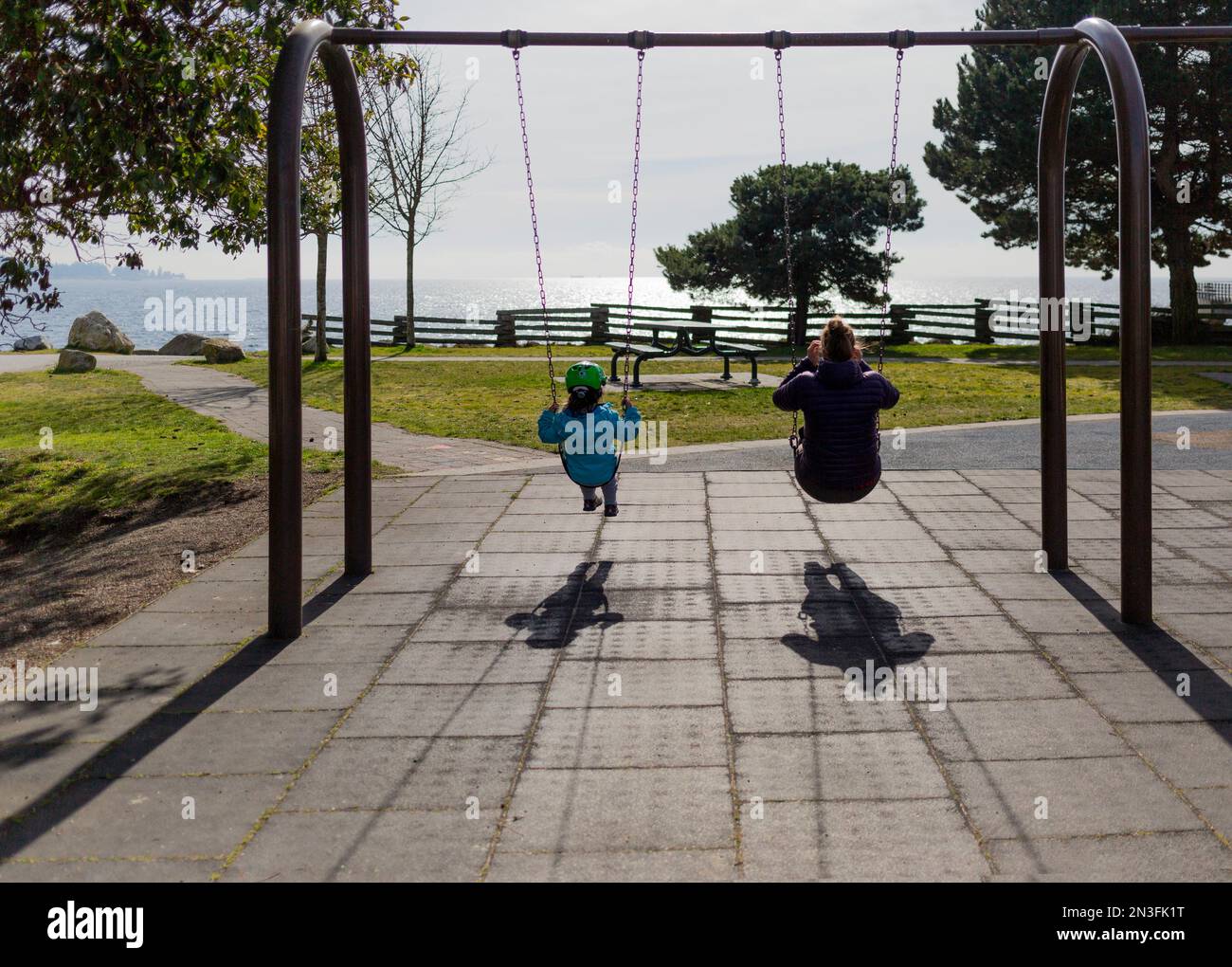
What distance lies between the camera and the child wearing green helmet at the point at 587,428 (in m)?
8.01

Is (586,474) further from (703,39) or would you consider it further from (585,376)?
(703,39)

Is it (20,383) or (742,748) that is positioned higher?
(20,383)

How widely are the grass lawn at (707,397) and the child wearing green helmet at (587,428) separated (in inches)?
225

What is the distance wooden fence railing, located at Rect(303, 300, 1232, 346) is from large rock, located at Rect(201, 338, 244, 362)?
16.7 feet

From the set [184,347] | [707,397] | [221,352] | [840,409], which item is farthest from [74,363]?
[840,409]

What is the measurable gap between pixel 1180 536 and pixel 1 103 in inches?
332

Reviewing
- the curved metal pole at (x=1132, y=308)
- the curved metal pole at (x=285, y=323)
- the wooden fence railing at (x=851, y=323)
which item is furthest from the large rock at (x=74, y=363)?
the curved metal pole at (x=1132, y=308)

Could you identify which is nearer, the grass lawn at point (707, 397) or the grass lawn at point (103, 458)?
the grass lawn at point (103, 458)

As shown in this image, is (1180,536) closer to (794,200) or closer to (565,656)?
(565,656)

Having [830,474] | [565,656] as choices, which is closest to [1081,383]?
[830,474]

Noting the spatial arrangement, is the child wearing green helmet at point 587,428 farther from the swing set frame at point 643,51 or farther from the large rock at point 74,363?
the large rock at point 74,363

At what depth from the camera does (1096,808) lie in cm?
435

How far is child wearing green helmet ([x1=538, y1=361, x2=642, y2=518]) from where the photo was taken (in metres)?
8.01

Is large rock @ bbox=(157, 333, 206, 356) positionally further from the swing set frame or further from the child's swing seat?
the child's swing seat
